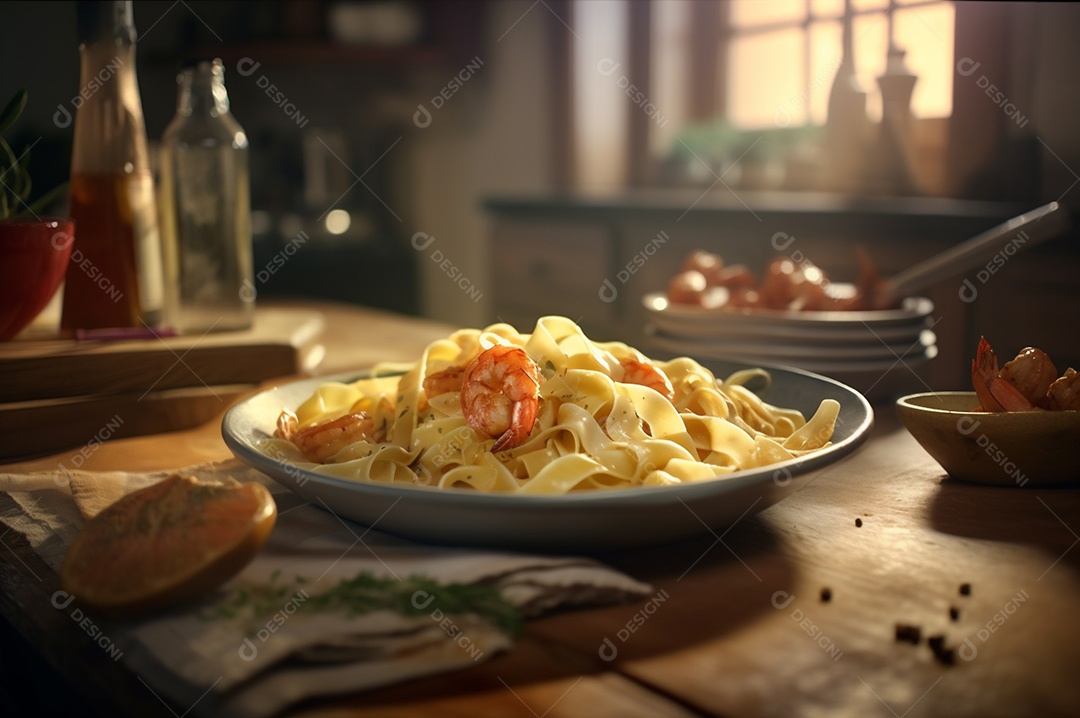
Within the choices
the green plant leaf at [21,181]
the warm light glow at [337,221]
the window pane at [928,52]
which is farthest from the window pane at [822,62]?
the green plant leaf at [21,181]

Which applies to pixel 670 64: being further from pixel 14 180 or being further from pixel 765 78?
pixel 14 180


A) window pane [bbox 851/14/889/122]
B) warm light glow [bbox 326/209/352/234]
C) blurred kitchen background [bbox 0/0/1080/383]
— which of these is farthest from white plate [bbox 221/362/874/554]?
warm light glow [bbox 326/209/352/234]

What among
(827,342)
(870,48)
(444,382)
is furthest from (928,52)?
(444,382)

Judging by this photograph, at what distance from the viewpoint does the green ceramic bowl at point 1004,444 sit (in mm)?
1024

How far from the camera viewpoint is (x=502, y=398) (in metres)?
0.95

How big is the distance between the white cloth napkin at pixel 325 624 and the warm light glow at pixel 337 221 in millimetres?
4330

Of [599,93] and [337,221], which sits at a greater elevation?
[599,93]

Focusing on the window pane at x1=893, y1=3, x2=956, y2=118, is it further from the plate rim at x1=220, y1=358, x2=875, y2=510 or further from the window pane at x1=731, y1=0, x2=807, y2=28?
the plate rim at x1=220, y1=358, x2=875, y2=510

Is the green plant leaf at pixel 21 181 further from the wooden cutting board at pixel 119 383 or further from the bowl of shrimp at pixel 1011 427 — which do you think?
the bowl of shrimp at pixel 1011 427

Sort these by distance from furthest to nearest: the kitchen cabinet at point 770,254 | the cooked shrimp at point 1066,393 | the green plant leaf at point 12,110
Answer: the kitchen cabinet at point 770,254 < the green plant leaf at point 12,110 < the cooked shrimp at point 1066,393

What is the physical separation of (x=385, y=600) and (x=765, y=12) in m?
3.65

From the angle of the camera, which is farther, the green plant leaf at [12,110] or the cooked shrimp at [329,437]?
the green plant leaf at [12,110]

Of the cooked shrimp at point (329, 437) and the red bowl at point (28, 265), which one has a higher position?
the red bowl at point (28, 265)

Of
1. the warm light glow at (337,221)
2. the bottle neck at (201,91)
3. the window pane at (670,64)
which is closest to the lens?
the bottle neck at (201,91)
